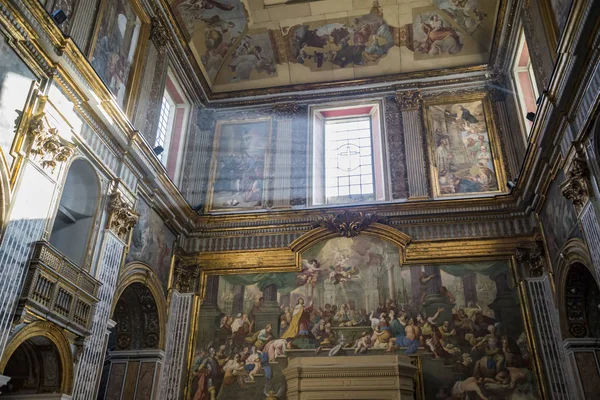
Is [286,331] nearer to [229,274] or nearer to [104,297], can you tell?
[229,274]

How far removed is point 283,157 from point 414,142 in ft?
11.9

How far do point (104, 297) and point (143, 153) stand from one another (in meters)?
3.25

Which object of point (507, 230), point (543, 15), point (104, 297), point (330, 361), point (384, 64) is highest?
point (384, 64)

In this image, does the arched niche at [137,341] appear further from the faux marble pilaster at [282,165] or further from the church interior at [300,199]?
the faux marble pilaster at [282,165]

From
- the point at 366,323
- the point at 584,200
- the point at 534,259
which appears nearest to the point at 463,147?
the point at 534,259

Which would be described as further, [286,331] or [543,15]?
[286,331]

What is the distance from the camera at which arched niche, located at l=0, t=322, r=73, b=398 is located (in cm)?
903

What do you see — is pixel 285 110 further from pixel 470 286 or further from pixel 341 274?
pixel 470 286

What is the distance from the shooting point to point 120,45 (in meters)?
12.1

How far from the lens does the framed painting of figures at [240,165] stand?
15.4 m

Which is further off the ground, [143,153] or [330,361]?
[143,153]

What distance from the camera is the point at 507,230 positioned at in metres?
13.5

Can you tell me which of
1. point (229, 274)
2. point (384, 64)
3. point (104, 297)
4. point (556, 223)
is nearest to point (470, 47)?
point (384, 64)

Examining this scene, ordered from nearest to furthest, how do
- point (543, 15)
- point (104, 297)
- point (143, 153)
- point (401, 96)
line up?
point (104, 297)
point (543, 15)
point (143, 153)
point (401, 96)
